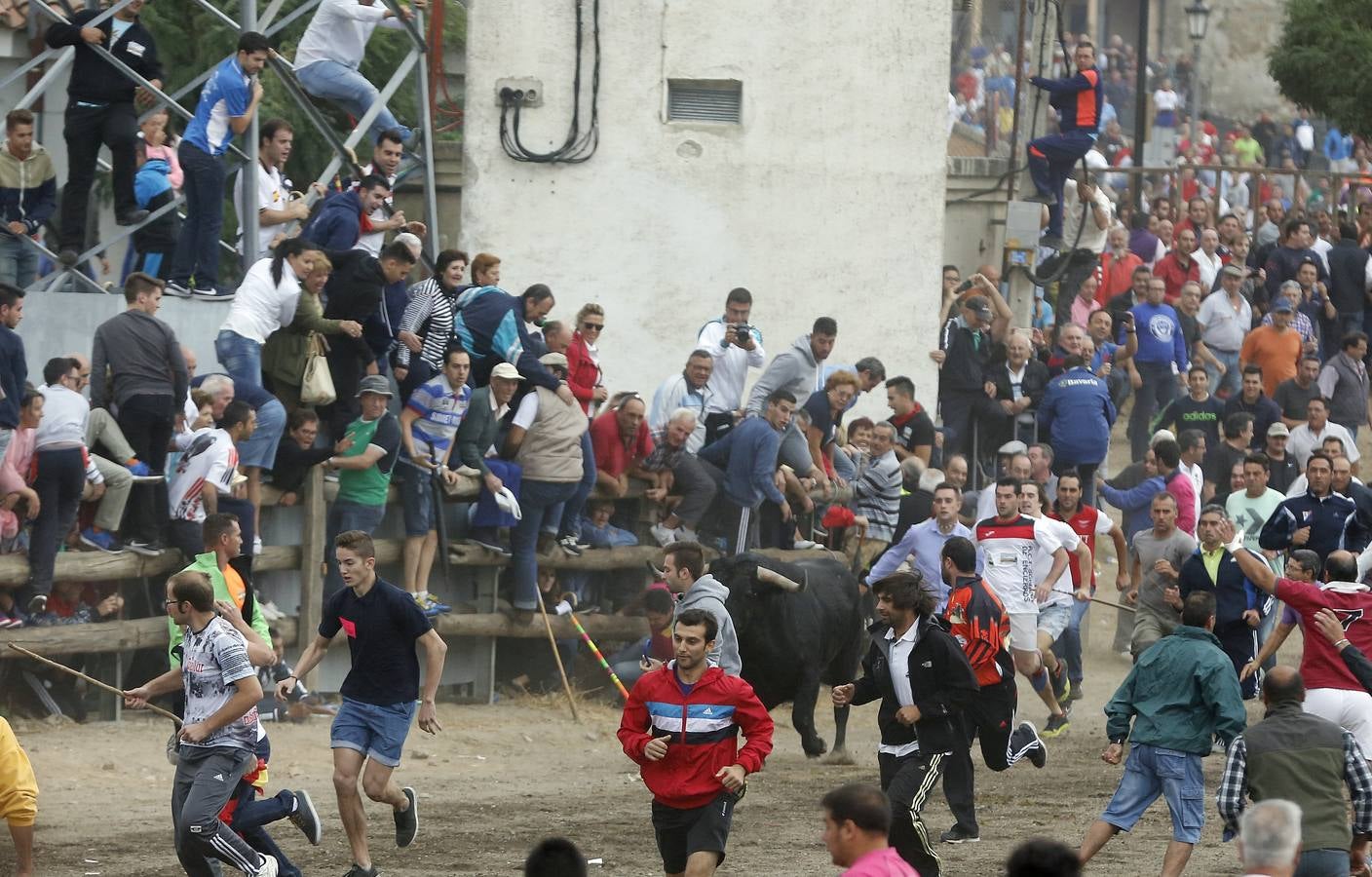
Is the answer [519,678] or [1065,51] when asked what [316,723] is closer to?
[519,678]

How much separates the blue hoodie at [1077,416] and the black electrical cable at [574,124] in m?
4.60

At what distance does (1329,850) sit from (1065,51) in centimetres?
1330

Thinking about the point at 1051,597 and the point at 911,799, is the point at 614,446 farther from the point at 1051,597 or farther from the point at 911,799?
the point at 911,799

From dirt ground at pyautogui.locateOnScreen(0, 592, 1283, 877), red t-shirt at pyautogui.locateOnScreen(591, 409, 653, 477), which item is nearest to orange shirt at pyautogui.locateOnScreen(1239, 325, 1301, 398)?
dirt ground at pyautogui.locateOnScreen(0, 592, 1283, 877)

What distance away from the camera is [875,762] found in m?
16.0

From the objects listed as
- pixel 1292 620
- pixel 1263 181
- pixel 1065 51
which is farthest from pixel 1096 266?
pixel 1292 620

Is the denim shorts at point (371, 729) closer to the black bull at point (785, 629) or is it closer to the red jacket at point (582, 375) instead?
the black bull at point (785, 629)

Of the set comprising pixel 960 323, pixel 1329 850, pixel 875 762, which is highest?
pixel 960 323

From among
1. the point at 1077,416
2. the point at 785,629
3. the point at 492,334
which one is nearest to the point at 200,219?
the point at 492,334

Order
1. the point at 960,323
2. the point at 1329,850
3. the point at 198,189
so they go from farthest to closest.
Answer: the point at 960,323 → the point at 198,189 → the point at 1329,850

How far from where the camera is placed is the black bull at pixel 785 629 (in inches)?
603

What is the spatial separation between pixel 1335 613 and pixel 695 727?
419 cm

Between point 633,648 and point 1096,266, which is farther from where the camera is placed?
point 1096,266

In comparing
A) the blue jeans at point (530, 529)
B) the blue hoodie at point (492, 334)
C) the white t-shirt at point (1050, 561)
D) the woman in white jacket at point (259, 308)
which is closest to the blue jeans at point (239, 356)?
the woman in white jacket at point (259, 308)
